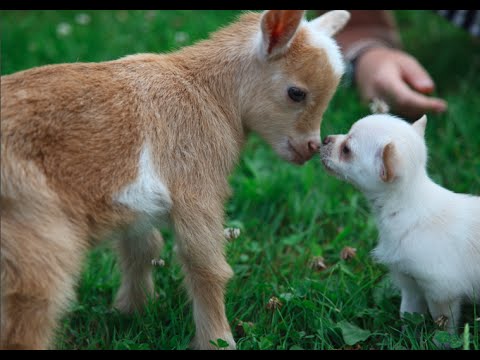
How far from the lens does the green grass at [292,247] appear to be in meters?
2.89

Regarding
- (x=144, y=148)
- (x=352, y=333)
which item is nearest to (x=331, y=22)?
(x=144, y=148)

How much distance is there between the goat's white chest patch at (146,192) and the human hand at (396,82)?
7.19 ft

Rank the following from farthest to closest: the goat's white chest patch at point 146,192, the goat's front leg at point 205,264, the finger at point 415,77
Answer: the finger at point 415,77, the goat's front leg at point 205,264, the goat's white chest patch at point 146,192

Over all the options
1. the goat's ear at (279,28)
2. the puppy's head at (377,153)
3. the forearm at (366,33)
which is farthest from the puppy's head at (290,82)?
the forearm at (366,33)

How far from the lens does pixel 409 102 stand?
4.32 metres

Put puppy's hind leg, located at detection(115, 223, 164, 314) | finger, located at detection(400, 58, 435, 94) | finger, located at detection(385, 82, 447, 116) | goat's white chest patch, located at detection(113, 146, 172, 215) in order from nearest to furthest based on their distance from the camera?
goat's white chest patch, located at detection(113, 146, 172, 215), puppy's hind leg, located at detection(115, 223, 164, 314), finger, located at detection(385, 82, 447, 116), finger, located at detection(400, 58, 435, 94)

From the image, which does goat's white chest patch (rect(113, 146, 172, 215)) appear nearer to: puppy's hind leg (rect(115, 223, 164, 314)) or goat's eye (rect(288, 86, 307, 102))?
puppy's hind leg (rect(115, 223, 164, 314))

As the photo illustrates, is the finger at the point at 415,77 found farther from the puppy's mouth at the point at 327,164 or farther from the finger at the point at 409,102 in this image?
the puppy's mouth at the point at 327,164

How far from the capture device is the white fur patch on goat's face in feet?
9.12

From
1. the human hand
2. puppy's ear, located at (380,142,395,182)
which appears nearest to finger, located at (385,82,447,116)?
the human hand

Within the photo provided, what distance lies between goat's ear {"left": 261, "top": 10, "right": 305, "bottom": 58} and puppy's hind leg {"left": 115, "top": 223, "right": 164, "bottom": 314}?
0.94m

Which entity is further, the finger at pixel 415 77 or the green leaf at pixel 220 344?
the finger at pixel 415 77

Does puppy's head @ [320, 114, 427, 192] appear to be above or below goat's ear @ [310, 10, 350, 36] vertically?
below

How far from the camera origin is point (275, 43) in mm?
2705
